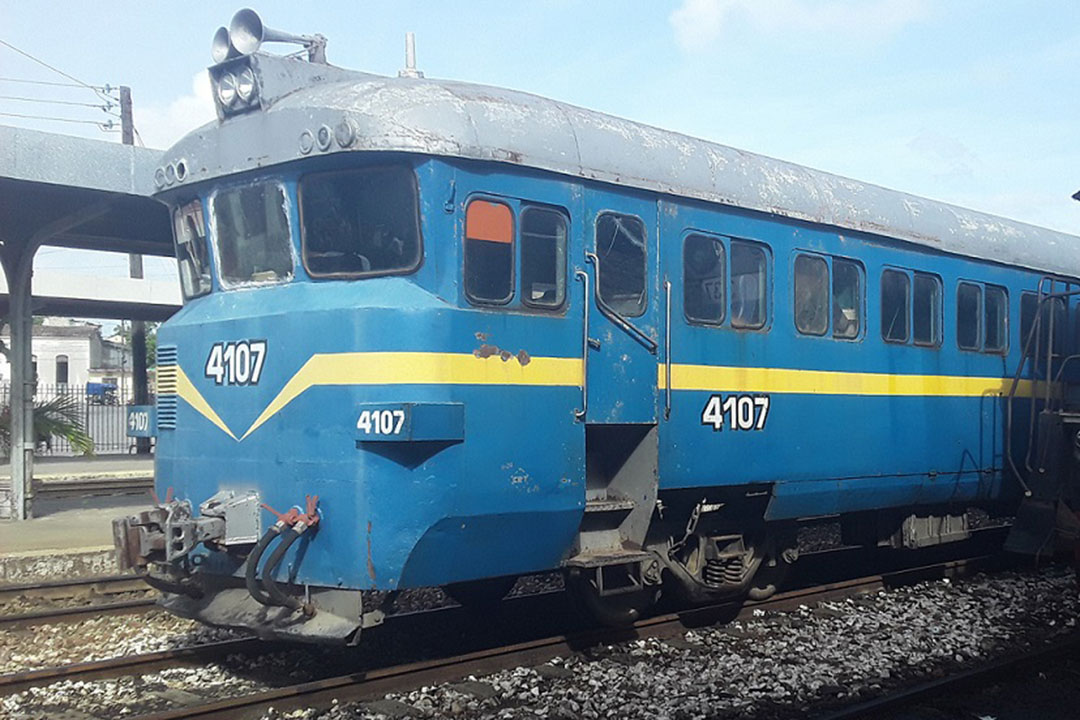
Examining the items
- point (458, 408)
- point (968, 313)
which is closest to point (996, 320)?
point (968, 313)

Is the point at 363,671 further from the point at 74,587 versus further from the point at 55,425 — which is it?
the point at 55,425

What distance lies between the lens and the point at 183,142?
7359 mm

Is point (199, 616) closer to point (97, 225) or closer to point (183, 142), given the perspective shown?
point (183, 142)

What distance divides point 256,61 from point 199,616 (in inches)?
140

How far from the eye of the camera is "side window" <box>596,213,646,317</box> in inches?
281

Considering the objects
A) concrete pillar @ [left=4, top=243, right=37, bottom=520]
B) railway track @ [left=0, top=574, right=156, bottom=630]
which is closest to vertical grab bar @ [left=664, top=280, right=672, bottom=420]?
railway track @ [left=0, top=574, right=156, bottom=630]

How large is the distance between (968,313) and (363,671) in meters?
6.86

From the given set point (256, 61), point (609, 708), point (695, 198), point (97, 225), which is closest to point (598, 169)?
point (695, 198)

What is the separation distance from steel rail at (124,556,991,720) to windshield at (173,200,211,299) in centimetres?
279

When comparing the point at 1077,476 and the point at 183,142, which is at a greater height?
the point at 183,142

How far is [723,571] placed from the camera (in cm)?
855

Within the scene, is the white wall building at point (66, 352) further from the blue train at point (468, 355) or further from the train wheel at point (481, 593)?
the blue train at point (468, 355)

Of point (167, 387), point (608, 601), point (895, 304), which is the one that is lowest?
point (608, 601)

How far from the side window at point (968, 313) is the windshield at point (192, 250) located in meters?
7.04
